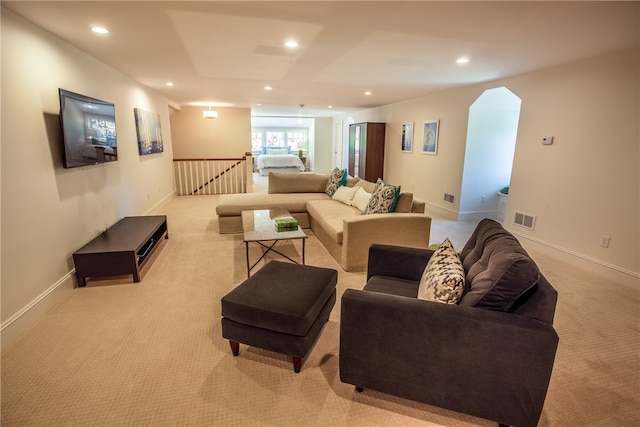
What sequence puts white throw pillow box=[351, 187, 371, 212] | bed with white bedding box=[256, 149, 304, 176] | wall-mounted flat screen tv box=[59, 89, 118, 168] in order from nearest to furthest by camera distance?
wall-mounted flat screen tv box=[59, 89, 118, 168] < white throw pillow box=[351, 187, 371, 212] < bed with white bedding box=[256, 149, 304, 176]

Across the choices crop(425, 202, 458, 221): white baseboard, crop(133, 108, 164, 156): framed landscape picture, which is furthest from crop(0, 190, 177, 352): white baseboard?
crop(425, 202, 458, 221): white baseboard

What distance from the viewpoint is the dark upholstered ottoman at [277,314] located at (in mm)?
1773

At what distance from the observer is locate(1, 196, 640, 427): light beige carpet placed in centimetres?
160

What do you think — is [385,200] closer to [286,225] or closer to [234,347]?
[286,225]

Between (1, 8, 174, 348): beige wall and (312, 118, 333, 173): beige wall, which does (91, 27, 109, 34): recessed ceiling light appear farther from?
(312, 118, 333, 173): beige wall

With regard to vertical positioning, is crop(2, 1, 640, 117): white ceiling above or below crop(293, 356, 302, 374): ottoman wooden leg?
above

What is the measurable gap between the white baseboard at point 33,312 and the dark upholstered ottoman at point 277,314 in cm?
149

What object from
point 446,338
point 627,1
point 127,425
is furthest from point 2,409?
point 627,1

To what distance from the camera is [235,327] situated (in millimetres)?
1897

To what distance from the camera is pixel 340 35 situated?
263 centimetres

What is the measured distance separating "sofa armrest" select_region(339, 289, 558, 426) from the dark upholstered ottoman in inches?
11.0

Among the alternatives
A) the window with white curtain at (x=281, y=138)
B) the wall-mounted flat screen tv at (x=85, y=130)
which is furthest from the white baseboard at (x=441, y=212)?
the window with white curtain at (x=281, y=138)

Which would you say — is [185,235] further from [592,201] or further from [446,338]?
[592,201]

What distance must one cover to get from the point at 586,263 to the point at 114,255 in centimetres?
485
